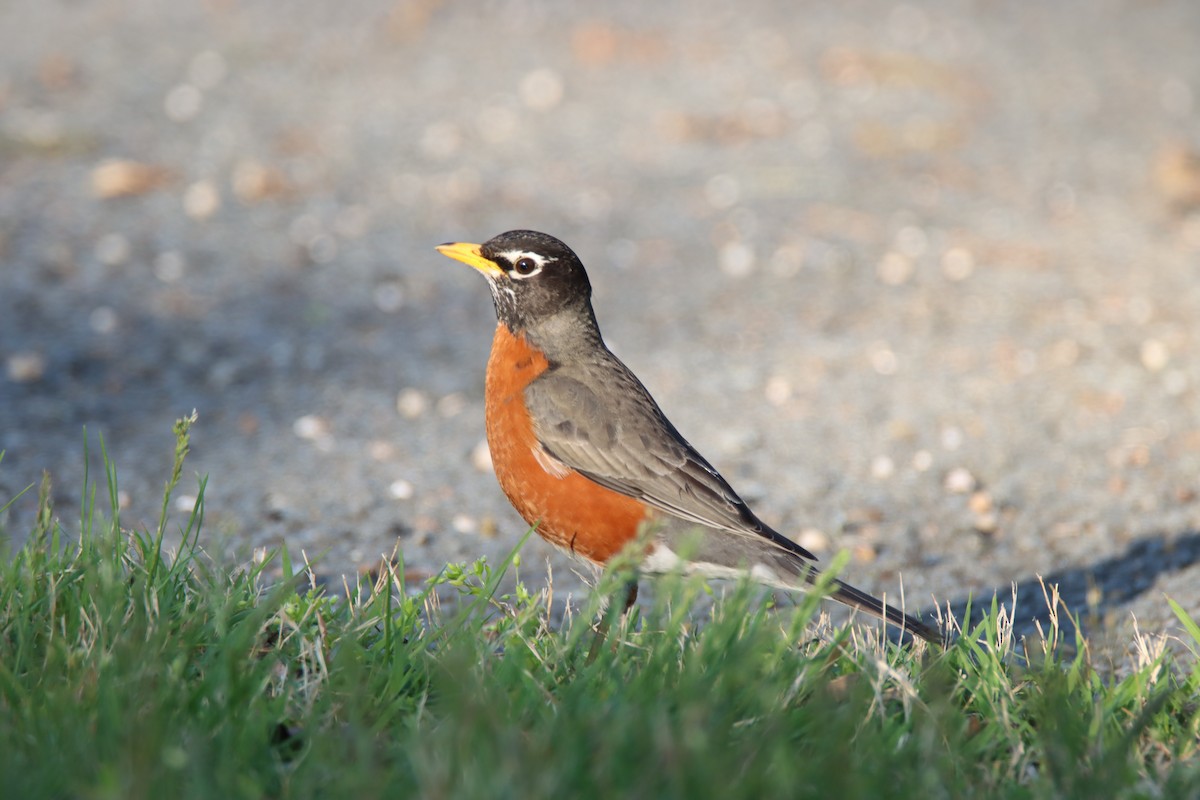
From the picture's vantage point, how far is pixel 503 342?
504 centimetres

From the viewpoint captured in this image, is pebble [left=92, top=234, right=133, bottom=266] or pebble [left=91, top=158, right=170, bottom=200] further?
pebble [left=91, top=158, right=170, bottom=200]

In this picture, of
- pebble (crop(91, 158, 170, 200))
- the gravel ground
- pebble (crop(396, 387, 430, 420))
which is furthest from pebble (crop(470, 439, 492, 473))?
pebble (crop(91, 158, 170, 200))

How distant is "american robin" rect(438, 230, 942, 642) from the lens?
4.53 m

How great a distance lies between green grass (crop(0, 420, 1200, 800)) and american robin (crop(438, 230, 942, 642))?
23.6 inches

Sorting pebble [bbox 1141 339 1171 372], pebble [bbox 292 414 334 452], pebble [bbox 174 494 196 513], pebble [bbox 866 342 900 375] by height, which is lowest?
pebble [bbox 174 494 196 513]

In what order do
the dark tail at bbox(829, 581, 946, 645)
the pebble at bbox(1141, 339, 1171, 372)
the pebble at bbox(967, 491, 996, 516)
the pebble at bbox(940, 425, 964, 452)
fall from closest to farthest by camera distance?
the dark tail at bbox(829, 581, 946, 645) → the pebble at bbox(967, 491, 996, 516) → the pebble at bbox(940, 425, 964, 452) → the pebble at bbox(1141, 339, 1171, 372)

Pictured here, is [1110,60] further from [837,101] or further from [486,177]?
[486,177]

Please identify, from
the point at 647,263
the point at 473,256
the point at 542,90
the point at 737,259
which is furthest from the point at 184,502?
the point at 542,90

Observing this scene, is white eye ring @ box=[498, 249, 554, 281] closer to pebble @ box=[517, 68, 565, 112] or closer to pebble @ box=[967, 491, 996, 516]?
pebble @ box=[967, 491, 996, 516]

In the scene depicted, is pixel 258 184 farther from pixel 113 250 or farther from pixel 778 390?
pixel 778 390

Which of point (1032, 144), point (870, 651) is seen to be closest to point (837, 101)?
point (1032, 144)

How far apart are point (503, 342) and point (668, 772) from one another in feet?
8.08

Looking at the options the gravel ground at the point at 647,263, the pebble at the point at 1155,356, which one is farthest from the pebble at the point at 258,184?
the pebble at the point at 1155,356

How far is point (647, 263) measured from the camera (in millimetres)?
9172
